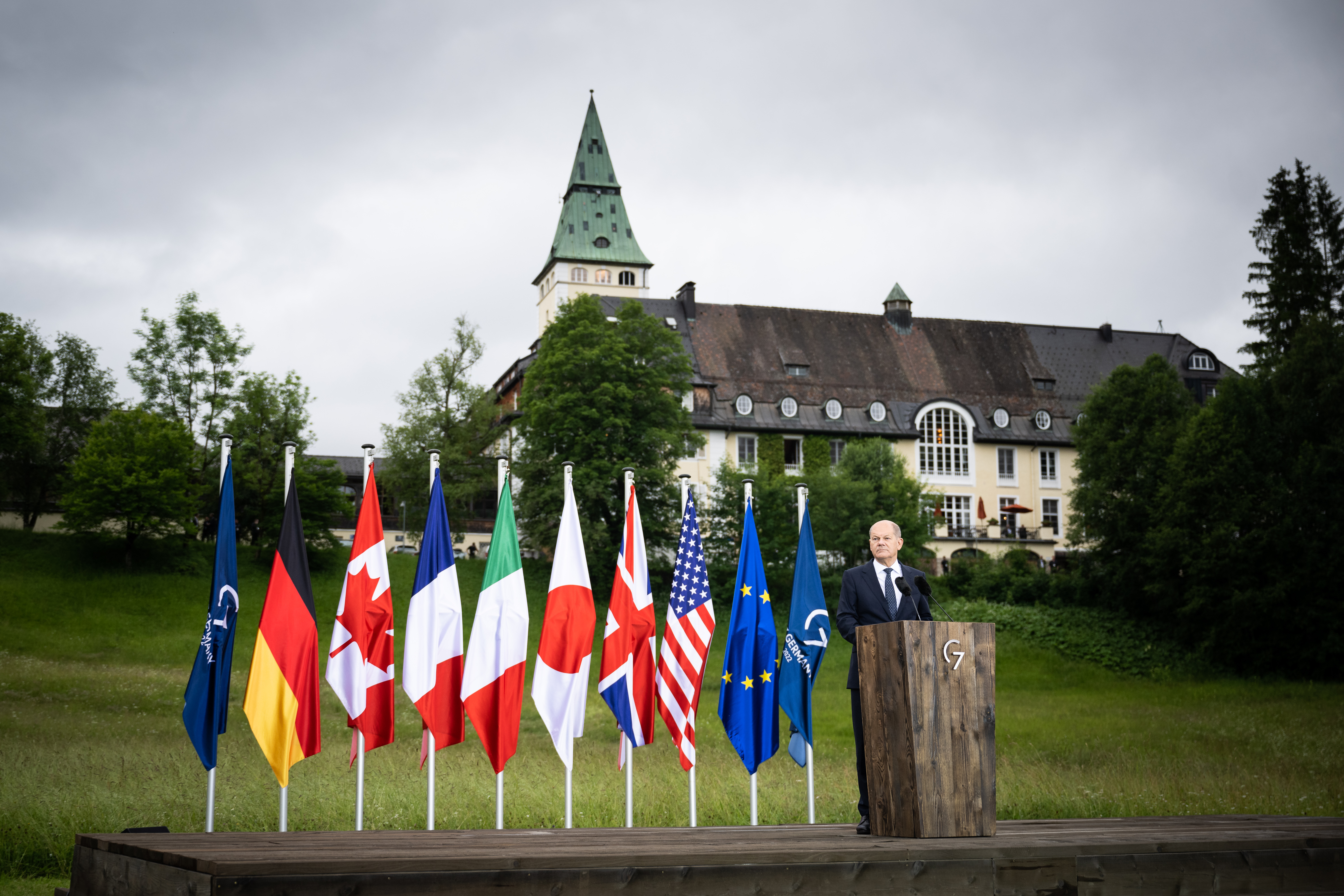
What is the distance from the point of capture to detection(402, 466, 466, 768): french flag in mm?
9852

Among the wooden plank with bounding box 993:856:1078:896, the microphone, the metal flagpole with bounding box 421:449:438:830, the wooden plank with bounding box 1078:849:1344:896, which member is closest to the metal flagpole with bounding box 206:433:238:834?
the metal flagpole with bounding box 421:449:438:830

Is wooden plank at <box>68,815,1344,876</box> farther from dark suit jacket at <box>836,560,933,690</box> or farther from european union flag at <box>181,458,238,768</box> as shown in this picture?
european union flag at <box>181,458,238,768</box>

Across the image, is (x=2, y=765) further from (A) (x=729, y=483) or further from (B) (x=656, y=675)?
(A) (x=729, y=483)

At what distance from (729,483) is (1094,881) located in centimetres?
4406

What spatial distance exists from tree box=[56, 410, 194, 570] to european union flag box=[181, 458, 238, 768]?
36.5m

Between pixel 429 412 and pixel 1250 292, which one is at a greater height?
pixel 1250 292

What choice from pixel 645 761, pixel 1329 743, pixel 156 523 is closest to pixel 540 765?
pixel 645 761

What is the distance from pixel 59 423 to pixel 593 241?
37.2 metres

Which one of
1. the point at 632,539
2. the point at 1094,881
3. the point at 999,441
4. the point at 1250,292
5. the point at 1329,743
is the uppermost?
the point at 1250,292

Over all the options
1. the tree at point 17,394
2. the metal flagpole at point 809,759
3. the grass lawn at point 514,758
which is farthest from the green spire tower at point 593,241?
the metal flagpole at point 809,759

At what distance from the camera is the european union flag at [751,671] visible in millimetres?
10680

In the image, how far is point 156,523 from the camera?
42.8 meters

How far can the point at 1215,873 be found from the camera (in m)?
5.95

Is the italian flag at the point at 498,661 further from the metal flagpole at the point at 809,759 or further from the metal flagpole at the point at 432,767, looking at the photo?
the metal flagpole at the point at 809,759
